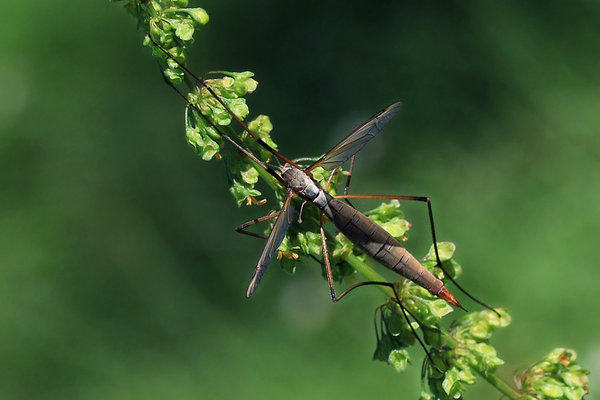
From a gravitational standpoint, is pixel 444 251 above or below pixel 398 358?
above

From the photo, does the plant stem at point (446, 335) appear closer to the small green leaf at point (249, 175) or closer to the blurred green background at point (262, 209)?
the small green leaf at point (249, 175)

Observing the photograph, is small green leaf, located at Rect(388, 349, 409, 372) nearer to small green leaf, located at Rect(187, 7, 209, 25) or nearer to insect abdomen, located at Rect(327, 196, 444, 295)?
insect abdomen, located at Rect(327, 196, 444, 295)

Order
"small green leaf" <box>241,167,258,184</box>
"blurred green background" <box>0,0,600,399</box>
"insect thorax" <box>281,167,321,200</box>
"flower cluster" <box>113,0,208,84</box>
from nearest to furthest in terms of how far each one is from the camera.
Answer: "flower cluster" <box>113,0,208,84</box>, "small green leaf" <box>241,167,258,184</box>, "insect thorax" <box>281,167,321,200</box>, "blurred green background" <box>0,0,600,399</box>

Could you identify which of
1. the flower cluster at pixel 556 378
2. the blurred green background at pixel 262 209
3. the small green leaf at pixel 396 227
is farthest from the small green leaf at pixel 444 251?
the blurred green background at pixel 262 209

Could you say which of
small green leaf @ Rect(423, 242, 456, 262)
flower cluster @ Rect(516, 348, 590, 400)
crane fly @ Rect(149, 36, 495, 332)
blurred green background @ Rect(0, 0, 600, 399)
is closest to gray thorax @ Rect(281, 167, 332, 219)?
crane fly @ Rect(149, 36, 495, 332)

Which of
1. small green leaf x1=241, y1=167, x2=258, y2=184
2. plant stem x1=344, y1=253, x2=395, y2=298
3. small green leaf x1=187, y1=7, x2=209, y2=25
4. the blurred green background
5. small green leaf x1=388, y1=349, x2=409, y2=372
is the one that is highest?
small green leaf x1=187, y1=7, x2=209, y2=25

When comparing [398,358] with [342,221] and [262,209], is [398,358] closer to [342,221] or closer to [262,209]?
[342,221]

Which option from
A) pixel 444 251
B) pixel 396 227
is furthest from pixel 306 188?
pixel 444 251
